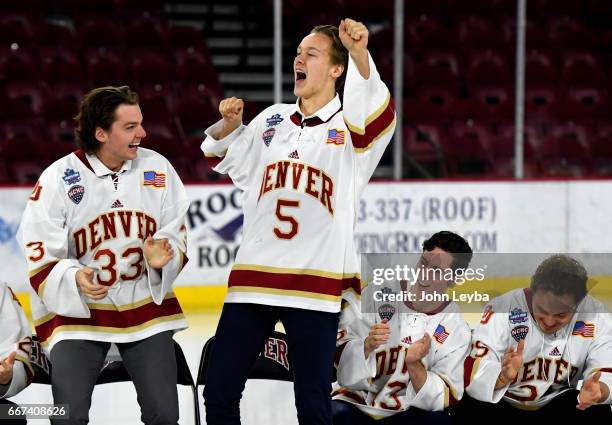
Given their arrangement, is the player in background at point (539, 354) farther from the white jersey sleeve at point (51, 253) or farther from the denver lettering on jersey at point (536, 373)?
the white jersey sleeve at point (51, 253)

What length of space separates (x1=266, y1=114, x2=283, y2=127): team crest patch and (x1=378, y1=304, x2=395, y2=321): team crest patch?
0.70 metres

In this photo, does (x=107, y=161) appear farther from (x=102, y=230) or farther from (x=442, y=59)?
(x=442, y=59)

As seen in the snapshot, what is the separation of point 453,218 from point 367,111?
492 cm

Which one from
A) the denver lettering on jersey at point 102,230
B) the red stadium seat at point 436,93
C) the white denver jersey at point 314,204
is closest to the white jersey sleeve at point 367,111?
the white denver jersey at point 314,204

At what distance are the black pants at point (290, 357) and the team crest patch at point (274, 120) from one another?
59cm

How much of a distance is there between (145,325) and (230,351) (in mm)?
339

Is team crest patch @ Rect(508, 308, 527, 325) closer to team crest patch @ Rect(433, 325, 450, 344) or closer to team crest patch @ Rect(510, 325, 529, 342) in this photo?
team crest patch @ Rect(510, 325, 529, 342)

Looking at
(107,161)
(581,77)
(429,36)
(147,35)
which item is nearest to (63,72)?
(147,35)

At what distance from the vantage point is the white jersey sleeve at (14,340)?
329cm

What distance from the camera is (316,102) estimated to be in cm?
330

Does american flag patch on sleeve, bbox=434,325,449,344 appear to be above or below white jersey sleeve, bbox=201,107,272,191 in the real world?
below

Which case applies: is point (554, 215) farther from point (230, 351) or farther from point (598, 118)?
point (230, 351)

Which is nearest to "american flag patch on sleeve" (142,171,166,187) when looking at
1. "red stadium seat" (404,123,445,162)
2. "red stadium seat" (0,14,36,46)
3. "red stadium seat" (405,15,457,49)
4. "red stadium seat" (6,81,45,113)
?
"red stadium seat" (404,123,445,162)

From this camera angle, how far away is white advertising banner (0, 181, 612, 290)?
750 centimetres
